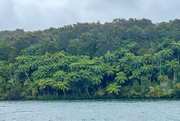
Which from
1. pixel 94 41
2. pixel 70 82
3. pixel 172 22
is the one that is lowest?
pixel 70 82

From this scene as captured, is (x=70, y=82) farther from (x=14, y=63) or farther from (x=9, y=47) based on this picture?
(x=9, y=47)

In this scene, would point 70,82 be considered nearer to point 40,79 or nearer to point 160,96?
point 40,79

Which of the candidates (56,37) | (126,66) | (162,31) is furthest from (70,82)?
(162,31)

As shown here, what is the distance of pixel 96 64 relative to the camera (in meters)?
59.0

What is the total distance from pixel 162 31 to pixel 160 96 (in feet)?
54.5

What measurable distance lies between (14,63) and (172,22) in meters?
33.2

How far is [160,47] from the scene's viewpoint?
6006cm

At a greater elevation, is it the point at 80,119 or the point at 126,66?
the point at 126,66

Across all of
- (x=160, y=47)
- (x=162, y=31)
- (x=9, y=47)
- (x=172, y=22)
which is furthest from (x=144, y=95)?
(x=9, y=47)

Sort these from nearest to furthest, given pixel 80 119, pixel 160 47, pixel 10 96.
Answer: pixel 80 119, pixel 10 96, pixel 160 47

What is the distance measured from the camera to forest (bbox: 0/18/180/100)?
55.2 meters

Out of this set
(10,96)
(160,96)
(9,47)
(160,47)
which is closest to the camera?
(160,96)

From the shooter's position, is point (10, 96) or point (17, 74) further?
point (17, 74)

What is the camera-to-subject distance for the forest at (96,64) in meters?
55.2
